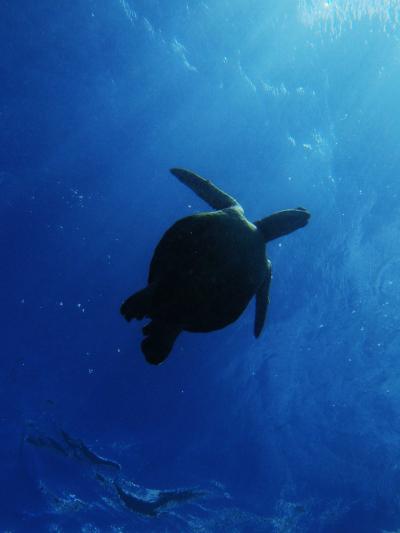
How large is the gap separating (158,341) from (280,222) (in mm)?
2182

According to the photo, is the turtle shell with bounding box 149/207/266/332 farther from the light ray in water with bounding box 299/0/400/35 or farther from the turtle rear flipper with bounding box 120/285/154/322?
the light ray in water with bounding box 299/0/400/35

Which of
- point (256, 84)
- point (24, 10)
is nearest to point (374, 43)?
point (256, 84)

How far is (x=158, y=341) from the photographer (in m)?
4.56

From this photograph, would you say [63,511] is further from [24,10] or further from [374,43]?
[374,43]

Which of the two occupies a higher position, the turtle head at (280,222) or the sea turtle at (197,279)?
the turtle head at (280,222)

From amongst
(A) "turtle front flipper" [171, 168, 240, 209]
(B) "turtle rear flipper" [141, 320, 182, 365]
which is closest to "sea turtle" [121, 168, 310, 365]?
(B) "turtle rear flipper" [141, 320, 182, 365]

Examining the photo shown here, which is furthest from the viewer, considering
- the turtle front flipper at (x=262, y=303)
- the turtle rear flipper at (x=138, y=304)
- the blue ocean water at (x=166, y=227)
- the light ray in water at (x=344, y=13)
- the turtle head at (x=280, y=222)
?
the blue ocean water at (x=166, y=227)

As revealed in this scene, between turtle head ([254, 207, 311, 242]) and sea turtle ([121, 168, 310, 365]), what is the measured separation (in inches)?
18.9

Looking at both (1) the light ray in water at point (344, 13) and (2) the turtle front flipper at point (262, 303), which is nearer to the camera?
(2) the turtle front flipper at point (262, 303)

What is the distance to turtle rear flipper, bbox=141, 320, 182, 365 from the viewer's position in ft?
14.8

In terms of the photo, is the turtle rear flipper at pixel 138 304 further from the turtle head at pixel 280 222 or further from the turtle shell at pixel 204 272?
the turtle head at pixel 280 222

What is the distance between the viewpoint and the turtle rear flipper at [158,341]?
4.51 metres

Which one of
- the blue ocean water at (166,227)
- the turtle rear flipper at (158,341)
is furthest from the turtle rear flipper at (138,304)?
the blue ocean water at (166,227)

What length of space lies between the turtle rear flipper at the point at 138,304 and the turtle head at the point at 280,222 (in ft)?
5.74
